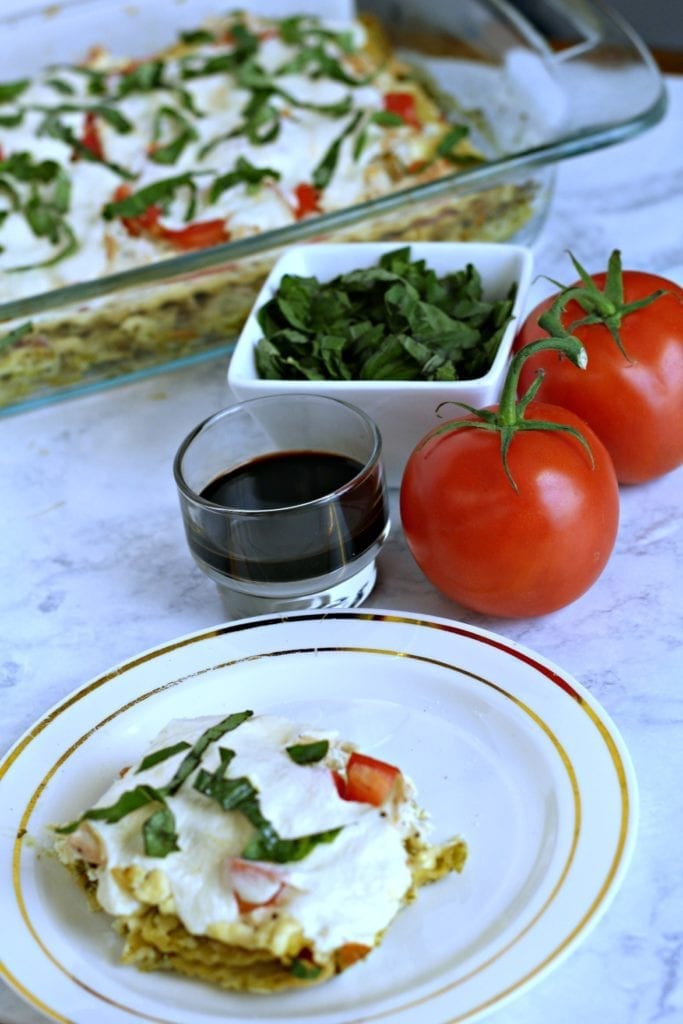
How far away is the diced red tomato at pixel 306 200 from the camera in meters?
2.11

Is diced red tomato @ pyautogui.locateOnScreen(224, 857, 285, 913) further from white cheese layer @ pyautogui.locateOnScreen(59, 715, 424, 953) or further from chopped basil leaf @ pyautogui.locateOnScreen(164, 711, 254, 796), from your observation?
chopped basil leaf @ pyautogui.locateOnScreen(164, 711, 254, 796)

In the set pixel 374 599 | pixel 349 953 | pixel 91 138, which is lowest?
pixel 374 599

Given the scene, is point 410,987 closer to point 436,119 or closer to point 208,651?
point 208,651

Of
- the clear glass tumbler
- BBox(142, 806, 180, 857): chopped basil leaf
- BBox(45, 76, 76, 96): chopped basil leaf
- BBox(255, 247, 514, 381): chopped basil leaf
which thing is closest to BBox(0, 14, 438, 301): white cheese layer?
BBox(45, 76, 76, 96): chopped basil leaf

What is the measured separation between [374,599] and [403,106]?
1.24 metres

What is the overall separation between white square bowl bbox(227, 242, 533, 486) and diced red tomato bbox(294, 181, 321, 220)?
0.30 meters

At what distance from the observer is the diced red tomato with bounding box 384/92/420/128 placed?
91.6 inches

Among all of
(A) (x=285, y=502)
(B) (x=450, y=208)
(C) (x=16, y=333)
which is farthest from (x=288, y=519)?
(B) (x=450, y=208)

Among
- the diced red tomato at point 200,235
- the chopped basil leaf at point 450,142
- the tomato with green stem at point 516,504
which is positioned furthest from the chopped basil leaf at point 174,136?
the tomato with green stem at point 516,504

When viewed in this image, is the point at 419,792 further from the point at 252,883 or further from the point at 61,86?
the point at 61,86

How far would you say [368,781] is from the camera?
1.07 m

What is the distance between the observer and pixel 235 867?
3.24 ft

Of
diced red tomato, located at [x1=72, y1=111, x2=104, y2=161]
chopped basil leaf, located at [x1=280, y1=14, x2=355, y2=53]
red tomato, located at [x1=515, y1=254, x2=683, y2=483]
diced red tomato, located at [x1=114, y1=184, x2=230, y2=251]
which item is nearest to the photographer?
red tomato, located at [x1=515, y1=254, x2=683, y2=483]

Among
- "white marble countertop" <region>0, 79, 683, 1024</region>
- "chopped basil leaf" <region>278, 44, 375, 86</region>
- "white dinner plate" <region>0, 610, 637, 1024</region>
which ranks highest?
"chopped basil leaf" <region>278, 44, 375, 86</region>
